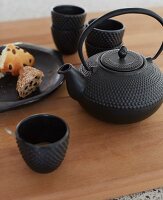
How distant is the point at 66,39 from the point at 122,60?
31 centimetres

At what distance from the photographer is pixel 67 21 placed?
3.20 ft

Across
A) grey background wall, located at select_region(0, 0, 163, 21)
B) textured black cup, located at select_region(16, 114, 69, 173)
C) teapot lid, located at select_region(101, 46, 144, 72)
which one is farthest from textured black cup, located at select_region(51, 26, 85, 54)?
grey background wall, located at select_region(0, 0, 163, 21)

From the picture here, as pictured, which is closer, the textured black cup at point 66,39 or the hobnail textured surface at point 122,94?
the hobnail textured surface at point 122,94

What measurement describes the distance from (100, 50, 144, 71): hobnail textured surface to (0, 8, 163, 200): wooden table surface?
0.13 meters

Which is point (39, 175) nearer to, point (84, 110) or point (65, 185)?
point (65, 185)

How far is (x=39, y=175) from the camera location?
0.63 metres

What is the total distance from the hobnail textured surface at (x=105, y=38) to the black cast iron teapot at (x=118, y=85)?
0.15 m

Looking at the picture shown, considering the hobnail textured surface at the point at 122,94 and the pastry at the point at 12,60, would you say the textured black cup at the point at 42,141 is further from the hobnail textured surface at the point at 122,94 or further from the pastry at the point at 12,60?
the pastry at the point at 12,60

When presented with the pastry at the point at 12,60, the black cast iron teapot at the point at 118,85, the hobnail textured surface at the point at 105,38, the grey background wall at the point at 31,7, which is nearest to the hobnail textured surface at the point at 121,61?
the black cast iron teapot at the point at 118,85

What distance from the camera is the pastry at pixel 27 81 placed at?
81 cm

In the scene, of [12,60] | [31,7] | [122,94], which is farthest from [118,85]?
[31,7]

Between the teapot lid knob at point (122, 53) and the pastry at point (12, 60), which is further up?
the teapot lid knob at point (122, 53)

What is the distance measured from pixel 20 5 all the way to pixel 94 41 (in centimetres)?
112

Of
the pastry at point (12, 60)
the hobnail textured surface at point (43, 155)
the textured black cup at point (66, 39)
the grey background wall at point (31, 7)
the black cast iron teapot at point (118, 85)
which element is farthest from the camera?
the grey background wall at point (31, 7)
